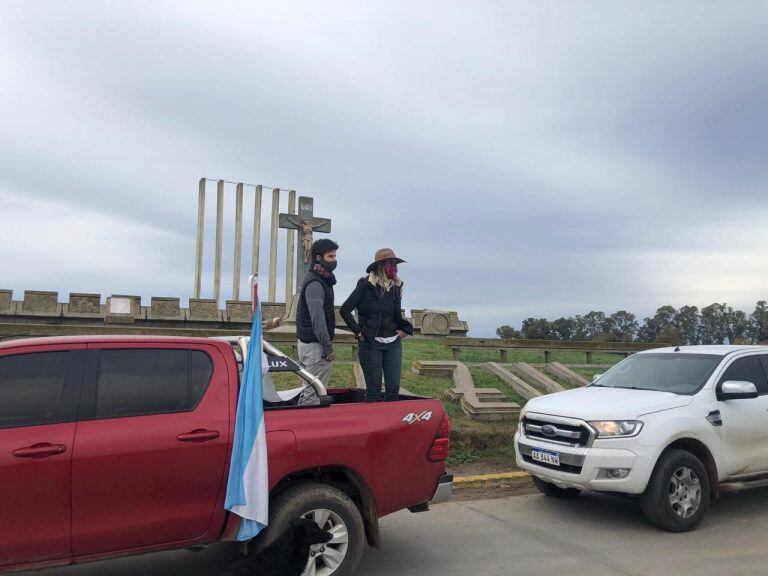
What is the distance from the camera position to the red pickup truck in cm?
342

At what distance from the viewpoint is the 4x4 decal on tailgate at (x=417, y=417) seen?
14.6 ft

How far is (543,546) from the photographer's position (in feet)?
17.2

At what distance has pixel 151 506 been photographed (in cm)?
363

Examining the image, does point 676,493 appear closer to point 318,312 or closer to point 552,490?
point 552,490

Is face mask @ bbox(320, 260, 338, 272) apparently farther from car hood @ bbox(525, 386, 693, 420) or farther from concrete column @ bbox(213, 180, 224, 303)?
concrete column @ bbox(213, 180, 224, 303)

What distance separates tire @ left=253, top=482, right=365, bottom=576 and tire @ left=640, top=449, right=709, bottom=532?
2.85 metres

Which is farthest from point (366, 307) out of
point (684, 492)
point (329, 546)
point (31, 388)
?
point (31, 388)

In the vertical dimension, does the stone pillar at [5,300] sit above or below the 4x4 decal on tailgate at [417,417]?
above

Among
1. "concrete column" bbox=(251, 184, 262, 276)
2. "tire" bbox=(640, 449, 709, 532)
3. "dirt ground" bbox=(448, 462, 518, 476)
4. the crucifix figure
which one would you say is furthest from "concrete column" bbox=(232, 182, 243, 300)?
"tire" bbox=(640, 449, 709, 532)

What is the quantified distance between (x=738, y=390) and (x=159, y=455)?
522 centimetres

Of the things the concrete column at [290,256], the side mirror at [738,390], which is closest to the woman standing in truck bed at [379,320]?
the side mirror at [738,390]

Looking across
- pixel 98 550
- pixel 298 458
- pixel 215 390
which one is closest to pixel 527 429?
pixel 298 458

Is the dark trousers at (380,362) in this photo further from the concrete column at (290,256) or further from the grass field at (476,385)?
the concrete column at (290,256)

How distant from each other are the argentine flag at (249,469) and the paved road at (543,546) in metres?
1.11
